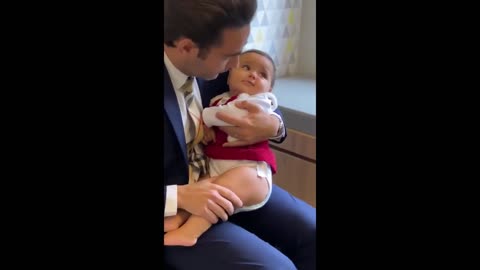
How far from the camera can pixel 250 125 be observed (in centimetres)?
103

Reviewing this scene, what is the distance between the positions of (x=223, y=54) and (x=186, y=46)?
0.07m

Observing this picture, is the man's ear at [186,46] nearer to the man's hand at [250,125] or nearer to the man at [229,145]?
the man at [229,145]

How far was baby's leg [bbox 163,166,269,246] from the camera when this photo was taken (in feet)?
2.90

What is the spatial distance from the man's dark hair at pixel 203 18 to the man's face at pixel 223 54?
0.4 inches

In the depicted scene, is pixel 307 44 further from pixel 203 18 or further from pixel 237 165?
pixel 203 18

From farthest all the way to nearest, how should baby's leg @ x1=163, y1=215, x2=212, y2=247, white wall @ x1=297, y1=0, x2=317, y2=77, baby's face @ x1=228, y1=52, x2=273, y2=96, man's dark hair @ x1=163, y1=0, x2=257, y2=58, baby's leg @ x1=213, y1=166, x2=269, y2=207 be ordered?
1. white wall @ x1=297, y1=0, x2=317, y2=77
2. baby's face @ x1=228, y1=52, x2=273, y2=96
3. baby's leg @ x1=213, y1=166, x2=269, y2=207
4. baby's leg @ x1=163, y1=215, x2=212, y2=247
5. man's dark hair @ x1=163, y1=0, x2=257, y2=58

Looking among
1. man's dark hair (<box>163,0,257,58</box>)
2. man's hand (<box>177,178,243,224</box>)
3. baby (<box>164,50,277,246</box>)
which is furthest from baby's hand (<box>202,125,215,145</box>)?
man's dark hair (<box>163,0,257,58</box>)

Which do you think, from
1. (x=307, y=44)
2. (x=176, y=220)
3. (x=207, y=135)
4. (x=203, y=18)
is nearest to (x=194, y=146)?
(x=207, y=135)

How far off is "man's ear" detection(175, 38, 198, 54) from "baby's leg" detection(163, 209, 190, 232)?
274mm

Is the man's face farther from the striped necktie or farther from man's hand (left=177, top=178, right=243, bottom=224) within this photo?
man's hand (left=177, top=178, right=243, bottom=224)
